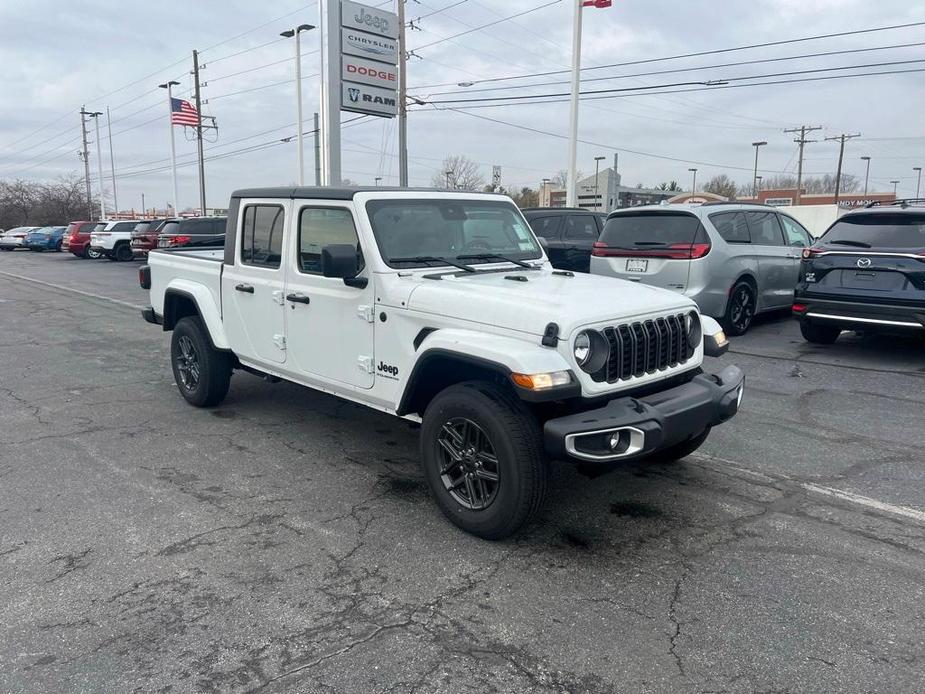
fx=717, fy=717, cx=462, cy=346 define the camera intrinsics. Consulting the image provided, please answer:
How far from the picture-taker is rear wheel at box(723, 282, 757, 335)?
9450 millimetres

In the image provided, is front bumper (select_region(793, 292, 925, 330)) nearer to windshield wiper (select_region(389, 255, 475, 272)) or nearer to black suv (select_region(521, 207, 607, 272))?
black suv (select_region(521, 207, 607, 272))

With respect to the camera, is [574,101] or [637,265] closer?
[637,265]

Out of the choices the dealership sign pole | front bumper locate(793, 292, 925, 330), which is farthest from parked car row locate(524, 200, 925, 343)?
the dealership sign pole

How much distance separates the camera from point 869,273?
26.0ft

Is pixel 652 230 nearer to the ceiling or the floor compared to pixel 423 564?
nearer to the ceiling

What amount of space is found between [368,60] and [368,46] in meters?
0.43

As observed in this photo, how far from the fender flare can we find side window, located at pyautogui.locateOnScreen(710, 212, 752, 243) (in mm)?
6363

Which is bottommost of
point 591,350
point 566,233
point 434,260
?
point 591,350

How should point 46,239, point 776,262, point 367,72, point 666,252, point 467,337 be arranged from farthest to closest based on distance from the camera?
point 46,239 → point 367,72 → point 776,262 → point 666,252 → point 467,337

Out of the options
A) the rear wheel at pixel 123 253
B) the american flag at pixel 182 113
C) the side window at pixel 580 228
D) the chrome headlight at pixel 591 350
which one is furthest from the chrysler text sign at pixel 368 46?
the american flag at pixel 182 113

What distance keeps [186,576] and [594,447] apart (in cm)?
208

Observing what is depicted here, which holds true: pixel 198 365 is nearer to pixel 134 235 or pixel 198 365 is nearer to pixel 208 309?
pixel 208 309

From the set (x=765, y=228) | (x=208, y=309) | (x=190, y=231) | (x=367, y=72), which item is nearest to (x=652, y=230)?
(x=765, y=228)

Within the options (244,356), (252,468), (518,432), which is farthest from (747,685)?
(244,356)
